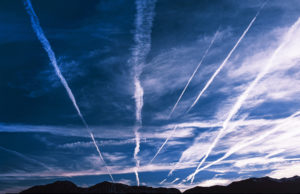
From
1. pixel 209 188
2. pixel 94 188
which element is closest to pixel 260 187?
pixel 209 188

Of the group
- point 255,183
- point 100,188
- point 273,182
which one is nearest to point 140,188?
point 100,188

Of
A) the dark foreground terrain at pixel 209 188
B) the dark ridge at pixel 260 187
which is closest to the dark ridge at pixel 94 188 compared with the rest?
the dark foreground terrain at pixel 209 188

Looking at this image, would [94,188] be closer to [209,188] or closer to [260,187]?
[209,188]

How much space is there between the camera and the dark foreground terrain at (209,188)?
10769 centimetres

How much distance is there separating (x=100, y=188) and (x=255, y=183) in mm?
102745

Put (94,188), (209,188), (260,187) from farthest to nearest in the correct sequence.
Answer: (209,188), (260,187), (94,188)

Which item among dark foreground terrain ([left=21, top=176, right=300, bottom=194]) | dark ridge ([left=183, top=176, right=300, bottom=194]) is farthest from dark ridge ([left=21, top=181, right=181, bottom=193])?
dark ridge ([left=183, top=176, right=300, bottom=194])

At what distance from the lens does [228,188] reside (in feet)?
442

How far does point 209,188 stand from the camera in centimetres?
13325

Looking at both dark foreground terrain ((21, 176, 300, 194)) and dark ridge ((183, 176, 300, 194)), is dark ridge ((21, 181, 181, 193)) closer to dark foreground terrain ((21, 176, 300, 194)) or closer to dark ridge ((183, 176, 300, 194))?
dark foreground terrain ((21, 176, 300, 194))

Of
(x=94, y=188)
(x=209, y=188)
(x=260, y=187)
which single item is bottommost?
(x=260, y=187)

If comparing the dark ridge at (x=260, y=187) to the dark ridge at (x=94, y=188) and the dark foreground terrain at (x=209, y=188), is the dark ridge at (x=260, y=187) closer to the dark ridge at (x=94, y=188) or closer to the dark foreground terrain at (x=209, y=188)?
the dark foreground terrain at (x=209, y=188)

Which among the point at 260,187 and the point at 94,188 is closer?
the point at 94,188

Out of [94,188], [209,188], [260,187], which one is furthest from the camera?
[209,188]
